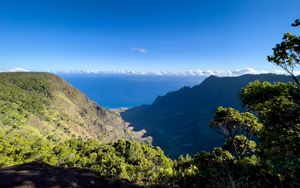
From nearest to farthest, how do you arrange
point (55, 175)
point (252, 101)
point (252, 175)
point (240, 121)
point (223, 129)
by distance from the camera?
point (55, 175) < point (252, 175) < point (252, 101) < point (240, 121) < point (223, 129)

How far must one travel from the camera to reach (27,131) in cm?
15038

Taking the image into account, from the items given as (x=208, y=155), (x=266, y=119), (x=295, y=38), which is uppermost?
(x=295, y=38)

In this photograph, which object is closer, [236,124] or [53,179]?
[53,179]

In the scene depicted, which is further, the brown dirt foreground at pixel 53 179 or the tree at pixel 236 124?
the tree at pixel 236 124

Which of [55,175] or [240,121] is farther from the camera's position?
[240,121]

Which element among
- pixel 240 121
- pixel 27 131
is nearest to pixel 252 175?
pixel 240 121

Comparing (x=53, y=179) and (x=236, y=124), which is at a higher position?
(x=53, y=179)

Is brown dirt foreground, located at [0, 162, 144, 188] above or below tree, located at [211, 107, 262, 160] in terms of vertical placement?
above

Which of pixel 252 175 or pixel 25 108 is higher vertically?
pixel 252 175

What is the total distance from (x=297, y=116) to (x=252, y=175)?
5.99m

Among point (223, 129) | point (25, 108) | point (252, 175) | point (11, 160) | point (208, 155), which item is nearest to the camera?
point (252, 175)

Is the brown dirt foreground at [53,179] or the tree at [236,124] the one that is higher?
the brown dirt foreground at [53,179]

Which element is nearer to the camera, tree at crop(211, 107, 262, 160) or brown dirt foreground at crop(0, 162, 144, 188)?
brown dirt foreground at crop(0, 162, 144, 188)

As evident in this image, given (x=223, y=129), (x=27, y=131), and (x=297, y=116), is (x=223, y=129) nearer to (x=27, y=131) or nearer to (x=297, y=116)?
(x=297, y=116)
